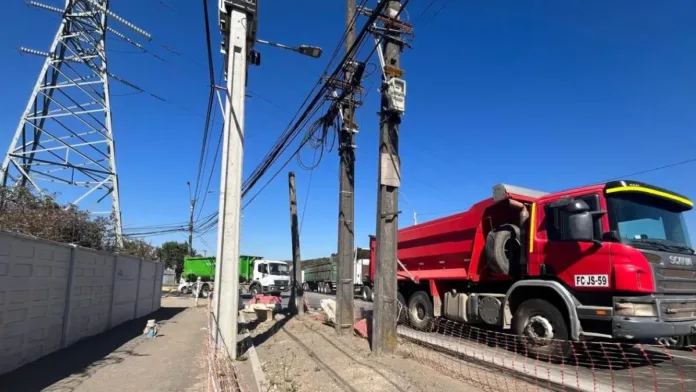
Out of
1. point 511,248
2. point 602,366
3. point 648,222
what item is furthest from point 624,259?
point 511,248

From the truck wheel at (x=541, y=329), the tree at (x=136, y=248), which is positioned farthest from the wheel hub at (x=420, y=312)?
the tree at (x=136, y=248)

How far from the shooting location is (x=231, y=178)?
896 centimetres

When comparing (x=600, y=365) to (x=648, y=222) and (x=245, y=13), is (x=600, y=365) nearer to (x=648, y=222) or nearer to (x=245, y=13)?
(x=648, y=222)

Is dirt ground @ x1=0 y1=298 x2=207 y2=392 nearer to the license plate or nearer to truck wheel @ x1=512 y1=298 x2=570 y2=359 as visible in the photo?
truck wheel @ x1=512 y1=298 x2=570 y2=359

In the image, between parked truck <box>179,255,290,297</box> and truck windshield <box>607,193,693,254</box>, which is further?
parked truck <box>179,255,290,297</box>

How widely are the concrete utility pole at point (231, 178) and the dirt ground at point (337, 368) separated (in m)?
1.18

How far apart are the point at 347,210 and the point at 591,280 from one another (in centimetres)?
663

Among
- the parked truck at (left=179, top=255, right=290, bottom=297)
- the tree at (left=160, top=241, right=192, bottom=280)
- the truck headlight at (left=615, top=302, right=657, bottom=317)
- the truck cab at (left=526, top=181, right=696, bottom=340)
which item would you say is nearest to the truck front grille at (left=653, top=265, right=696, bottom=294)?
the truck cab at (left=526, top=181, right=696, bottom=340)

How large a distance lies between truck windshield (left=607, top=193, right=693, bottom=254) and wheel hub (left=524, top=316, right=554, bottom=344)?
1.83m

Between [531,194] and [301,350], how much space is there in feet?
19.4

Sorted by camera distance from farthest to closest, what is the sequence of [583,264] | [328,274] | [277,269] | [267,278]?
[328,274]
[277,269]
[267,278]
[583,264]

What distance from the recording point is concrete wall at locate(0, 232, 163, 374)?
265 inches

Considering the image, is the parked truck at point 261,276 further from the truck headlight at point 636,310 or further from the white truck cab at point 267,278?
the truck headlight at point 636,310

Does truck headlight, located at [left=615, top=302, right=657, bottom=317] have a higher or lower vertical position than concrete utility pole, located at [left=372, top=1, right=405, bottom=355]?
lower
